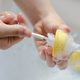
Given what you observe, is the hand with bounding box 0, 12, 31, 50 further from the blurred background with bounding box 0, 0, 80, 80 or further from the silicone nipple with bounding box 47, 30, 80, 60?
the blurred background with bounding box 0, 0, 80, 80

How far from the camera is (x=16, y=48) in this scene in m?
0.82

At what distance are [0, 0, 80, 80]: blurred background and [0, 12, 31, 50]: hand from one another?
0.28m

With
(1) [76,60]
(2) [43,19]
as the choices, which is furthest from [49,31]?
(1) [76,60]

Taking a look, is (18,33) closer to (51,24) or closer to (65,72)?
(51,24)

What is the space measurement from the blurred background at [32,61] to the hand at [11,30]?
280 mm

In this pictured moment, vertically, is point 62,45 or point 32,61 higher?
point 62,45

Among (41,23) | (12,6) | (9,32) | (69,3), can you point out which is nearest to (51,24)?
(41,23)

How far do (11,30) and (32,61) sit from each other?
1.63 ft

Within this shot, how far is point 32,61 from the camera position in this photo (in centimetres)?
80

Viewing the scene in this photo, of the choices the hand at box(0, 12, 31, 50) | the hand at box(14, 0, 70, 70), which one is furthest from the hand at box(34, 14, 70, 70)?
the hand at box(0, 12, 31, 50)

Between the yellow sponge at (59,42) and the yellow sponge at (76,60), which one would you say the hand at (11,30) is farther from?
the yellow sponge at (76,60)

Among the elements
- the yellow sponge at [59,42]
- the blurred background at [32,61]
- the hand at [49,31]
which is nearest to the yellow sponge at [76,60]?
the blurred background at [32,61]

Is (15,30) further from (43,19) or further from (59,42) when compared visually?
(43,19)

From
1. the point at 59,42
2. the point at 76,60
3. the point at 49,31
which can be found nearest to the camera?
the point at 59,42
